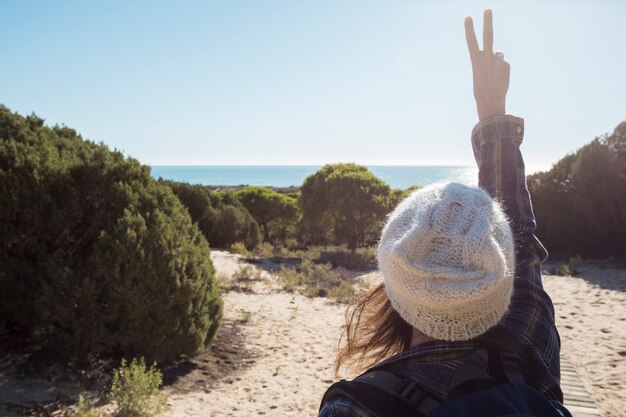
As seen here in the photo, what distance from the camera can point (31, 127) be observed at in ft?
17.4

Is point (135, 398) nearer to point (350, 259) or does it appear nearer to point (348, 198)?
point (350, 259)

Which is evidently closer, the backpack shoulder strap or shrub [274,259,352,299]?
the backpack shoulder strap

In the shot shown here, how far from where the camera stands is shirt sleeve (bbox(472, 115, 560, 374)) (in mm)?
1297

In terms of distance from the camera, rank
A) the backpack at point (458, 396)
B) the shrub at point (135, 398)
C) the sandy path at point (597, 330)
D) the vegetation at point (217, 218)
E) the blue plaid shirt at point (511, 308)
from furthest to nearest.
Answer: the vegetation at point (217, 218) < the sandy path at point (597, 330) < the shrub at point (135, 398) < the blue plaid shirt at point (511, 308) < the backpack at point (458, 396)

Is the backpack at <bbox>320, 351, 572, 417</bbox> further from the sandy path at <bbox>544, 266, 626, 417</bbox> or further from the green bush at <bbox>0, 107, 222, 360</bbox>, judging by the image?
the green bush at <bbox>0, 107, 222, 360</bbox>

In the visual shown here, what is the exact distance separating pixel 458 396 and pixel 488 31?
1348mm

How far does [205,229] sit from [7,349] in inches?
575

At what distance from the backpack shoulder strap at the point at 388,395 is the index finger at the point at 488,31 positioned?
1.31 metres

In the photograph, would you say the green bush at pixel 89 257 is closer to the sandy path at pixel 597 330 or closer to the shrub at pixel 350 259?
the sandy path at pixel 597 330

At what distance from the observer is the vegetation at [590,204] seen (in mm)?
14148

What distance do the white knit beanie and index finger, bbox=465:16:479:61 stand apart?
92 cm

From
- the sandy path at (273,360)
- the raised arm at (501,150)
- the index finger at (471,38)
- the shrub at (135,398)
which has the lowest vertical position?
the sandy path at (273,360)

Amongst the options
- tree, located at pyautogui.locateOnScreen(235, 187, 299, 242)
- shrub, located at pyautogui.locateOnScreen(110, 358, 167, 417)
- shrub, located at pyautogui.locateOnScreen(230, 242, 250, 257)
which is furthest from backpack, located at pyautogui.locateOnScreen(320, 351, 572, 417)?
tree, located at pyautogui.locateOnScreen(235, 187, 299, 242)

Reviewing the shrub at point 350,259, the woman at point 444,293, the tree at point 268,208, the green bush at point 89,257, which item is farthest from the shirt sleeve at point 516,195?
A: the tree at point 268,208
